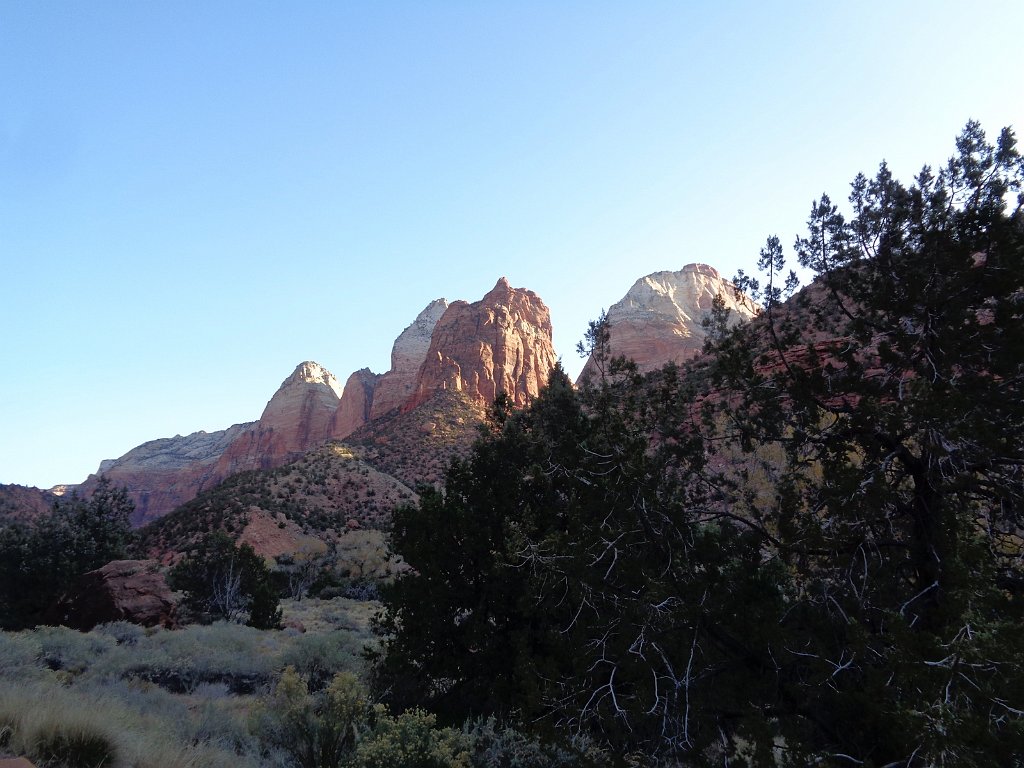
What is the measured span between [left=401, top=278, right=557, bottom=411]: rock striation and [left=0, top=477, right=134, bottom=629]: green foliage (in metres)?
64.4

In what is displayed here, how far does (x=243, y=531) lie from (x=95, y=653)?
3589 centimetres

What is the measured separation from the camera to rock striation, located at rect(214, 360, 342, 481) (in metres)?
126

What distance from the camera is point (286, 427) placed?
12925 cm

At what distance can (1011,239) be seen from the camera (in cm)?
638

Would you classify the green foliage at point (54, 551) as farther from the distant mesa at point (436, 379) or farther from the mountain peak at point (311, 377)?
the mountain peak at point (311, 377)

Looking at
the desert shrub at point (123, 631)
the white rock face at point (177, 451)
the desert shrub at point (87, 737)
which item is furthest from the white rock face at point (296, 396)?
the desert shrub at point (87, 737)

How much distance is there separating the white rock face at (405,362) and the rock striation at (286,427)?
61.8ft

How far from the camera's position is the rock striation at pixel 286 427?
12556cm

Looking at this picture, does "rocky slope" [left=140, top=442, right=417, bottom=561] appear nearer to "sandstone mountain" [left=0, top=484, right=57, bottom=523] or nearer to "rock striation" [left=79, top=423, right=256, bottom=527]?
"sandstone mountain" [left=0, top=484, right=57, bottom=523]

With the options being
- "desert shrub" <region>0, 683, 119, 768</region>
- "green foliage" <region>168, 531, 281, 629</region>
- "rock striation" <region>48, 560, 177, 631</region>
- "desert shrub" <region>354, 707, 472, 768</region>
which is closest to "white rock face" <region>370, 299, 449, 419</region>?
"green foliage" <region>168, 531, 281, 629</region>

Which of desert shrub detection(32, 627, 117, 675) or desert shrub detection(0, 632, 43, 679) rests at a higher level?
desert shrub detection(0, 632, 43, 679)

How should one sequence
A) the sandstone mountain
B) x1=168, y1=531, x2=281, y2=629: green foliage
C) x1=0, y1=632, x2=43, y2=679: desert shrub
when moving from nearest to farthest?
x1=0, y1=632, x2=43, y2=679: desert shrub → x1=168, y1=531, x2=281, y2=629: green foliage → the sandstone mountain

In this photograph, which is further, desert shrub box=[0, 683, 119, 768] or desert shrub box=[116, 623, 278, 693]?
desert shrub box=[116, 623, 278, 693]

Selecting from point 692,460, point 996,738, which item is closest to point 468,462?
point 692,460
